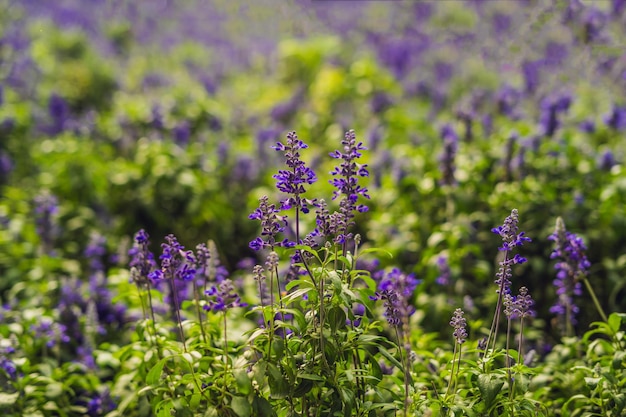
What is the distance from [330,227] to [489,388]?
82 cm

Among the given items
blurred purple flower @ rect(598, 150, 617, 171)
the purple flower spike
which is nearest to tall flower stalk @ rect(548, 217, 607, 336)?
the purple flower spike

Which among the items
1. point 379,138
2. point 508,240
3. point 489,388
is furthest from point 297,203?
point 379,138

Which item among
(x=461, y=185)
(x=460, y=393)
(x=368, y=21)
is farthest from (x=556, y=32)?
(x=460, y=393)

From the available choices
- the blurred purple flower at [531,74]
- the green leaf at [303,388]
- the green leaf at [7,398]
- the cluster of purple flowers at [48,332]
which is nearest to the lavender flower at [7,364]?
the green leaf at [7,398]

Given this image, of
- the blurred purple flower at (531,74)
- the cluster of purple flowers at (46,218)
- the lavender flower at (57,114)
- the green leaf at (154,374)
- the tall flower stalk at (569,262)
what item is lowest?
the green leaf at (154,374)

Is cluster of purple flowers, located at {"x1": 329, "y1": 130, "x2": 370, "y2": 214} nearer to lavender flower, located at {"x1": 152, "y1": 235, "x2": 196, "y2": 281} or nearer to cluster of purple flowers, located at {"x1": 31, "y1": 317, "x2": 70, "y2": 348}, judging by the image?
lavender flower, located at {"x1": 152, "y1": 235, "x2": 196, "y2": 281}

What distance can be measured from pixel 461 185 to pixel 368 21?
26.7 ft

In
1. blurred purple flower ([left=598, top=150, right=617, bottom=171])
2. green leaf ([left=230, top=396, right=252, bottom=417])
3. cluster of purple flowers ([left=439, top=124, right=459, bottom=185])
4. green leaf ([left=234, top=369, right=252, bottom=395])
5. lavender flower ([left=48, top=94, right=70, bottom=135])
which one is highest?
lavender flower ([left=48, top=94, right=70, bottom=135])

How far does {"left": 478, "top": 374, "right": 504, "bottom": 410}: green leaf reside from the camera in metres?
2.58

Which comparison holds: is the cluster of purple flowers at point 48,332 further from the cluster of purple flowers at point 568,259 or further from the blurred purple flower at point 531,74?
the blurred purple flower at point 531,74

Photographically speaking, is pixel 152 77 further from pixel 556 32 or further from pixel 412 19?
pixel 556 32

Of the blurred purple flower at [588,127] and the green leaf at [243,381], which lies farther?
the blurred purple flower at [588,127]

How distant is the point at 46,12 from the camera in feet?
52.2

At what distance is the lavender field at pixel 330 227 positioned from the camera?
272 centimetres
